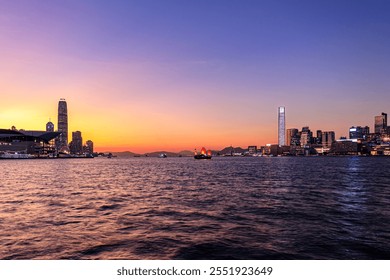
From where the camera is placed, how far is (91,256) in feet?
42.8

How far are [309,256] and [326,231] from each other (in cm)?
515

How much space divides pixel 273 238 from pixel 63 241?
1072 centimetres

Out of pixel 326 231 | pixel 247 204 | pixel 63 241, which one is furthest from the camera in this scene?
pixel 247 204

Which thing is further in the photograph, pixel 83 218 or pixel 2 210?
pixel 2 210

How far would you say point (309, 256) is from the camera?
13.2 metres

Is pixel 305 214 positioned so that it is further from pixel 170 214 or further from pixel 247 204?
pixel 170 214

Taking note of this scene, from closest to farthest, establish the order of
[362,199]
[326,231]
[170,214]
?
[326,231], [170,214], [362,199]

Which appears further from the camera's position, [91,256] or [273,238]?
[273,238]

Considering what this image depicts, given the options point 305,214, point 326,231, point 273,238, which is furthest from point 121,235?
point 305,214

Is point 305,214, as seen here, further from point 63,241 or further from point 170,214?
point 63,241
